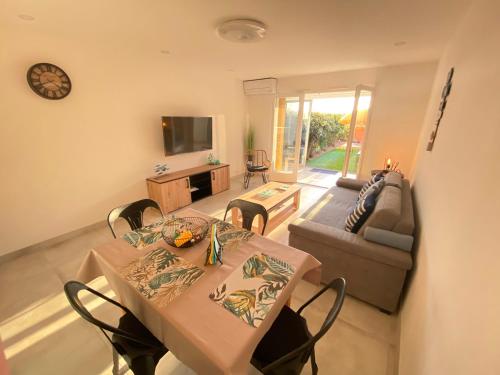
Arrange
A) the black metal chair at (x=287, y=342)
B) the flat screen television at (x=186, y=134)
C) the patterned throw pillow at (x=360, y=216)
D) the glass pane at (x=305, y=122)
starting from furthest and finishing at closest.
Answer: the glass pane at (x=305, y=122), the flat screen television at (x=186, y=134), the patterned throw pillow at (x=360, y=216), the black metal chair at (x=287, y=342)

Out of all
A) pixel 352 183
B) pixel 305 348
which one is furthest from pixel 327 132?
pixel 305 348

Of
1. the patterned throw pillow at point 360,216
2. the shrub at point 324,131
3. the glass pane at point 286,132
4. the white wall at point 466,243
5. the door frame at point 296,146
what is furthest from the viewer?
the shrub at point 324,131

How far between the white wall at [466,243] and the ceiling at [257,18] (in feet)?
2.11

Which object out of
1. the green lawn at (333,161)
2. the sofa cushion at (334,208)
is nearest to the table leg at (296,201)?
the sofa cushion at (334,208)

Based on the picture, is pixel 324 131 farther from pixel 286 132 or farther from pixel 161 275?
pixel 161 275

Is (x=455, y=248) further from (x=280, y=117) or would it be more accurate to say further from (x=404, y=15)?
(x=280, y=117)

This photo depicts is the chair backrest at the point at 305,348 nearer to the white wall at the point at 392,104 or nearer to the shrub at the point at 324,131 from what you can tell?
the white wall at the point at 392,104

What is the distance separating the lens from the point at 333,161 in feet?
24.7

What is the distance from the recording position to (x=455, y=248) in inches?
36.0

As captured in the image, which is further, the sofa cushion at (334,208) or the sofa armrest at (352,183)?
the sofa armrest at (352,183)

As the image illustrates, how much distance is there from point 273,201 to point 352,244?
132 centimetres

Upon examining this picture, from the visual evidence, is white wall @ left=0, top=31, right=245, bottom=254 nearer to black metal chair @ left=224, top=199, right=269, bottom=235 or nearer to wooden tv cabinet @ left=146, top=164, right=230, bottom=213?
wooden tv cabinet @ left=146, top=164, right=230, bottom=213

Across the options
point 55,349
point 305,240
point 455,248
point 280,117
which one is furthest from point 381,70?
point 55,349

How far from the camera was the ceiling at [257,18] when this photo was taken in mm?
1750
